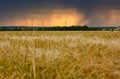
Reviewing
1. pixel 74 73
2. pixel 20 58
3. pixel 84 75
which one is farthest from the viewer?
pixel 20 58

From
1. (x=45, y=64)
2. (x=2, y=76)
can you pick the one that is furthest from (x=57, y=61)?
(x=2, y=76)

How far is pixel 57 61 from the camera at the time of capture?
4.76 meters

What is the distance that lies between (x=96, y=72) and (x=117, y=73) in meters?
0.30

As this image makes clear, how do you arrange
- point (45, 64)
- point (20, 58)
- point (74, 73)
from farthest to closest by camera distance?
1. point (20, 58)
2. point (45, 64)
3. point (74, 73)

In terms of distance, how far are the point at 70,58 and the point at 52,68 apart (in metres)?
0.57

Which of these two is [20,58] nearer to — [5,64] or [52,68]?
[5,64]

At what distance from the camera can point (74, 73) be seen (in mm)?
4156

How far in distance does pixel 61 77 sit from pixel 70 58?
0.85m

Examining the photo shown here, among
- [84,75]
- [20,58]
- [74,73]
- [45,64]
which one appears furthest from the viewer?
[20,58]

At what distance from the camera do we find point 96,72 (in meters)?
4.45

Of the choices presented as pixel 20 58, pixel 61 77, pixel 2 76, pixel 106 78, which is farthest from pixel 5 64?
pixel 106 78

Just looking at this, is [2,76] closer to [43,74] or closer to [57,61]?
[43,74]

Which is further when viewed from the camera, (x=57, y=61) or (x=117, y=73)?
(x=57, y=61)

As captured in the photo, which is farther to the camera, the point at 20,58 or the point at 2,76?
the point at 20,58
